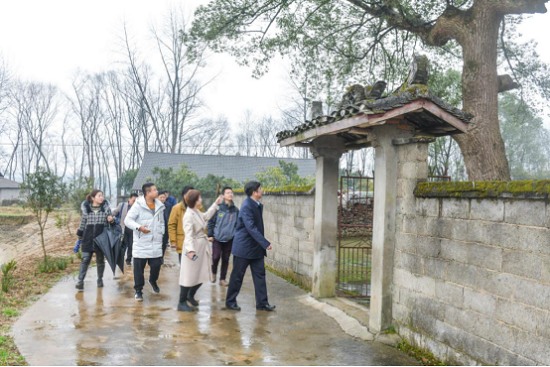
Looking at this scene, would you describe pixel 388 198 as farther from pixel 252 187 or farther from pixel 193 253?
pixel 193 253

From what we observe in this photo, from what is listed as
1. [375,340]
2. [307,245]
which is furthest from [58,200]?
[375,340]

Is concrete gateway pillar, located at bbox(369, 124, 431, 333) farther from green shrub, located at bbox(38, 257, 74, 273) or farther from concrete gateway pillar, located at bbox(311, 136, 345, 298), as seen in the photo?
green shrub, located at bbox(38, 257, 74, 273)

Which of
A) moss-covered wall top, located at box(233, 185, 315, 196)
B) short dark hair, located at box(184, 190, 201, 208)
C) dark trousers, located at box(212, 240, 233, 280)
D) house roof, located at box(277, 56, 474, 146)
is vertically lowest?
dark trousers, located at box(212, 240, 233, 280)

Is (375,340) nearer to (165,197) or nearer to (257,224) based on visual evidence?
(257,224)

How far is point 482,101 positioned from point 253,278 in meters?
8.27

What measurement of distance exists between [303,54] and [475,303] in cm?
1273

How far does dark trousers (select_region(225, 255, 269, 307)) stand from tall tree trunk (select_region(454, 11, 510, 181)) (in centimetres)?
713

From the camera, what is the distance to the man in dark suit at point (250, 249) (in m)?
7.09

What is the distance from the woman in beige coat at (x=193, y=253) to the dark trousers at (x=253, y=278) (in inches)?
15.6

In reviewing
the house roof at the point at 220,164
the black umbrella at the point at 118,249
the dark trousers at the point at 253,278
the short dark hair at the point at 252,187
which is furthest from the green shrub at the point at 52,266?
the house roof at the point at 220,164

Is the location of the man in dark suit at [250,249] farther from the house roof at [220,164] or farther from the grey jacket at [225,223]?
the house roof at [220,164]

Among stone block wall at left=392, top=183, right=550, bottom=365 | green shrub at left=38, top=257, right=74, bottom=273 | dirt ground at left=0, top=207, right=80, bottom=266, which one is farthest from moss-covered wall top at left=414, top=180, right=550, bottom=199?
dirt ground at left=0, top=207, right=80, bottom=266

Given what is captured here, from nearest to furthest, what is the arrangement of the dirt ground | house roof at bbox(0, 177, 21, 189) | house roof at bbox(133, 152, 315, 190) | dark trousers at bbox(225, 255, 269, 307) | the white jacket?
dark trousers at bbox(225, 255, 269, 307) < the white jacket < the dirt ground < house roof at bbox(133, 152, 315, 190) < house roof at bbox(0, 177, 21, 189)

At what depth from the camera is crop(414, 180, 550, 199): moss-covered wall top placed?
12.6 ft
